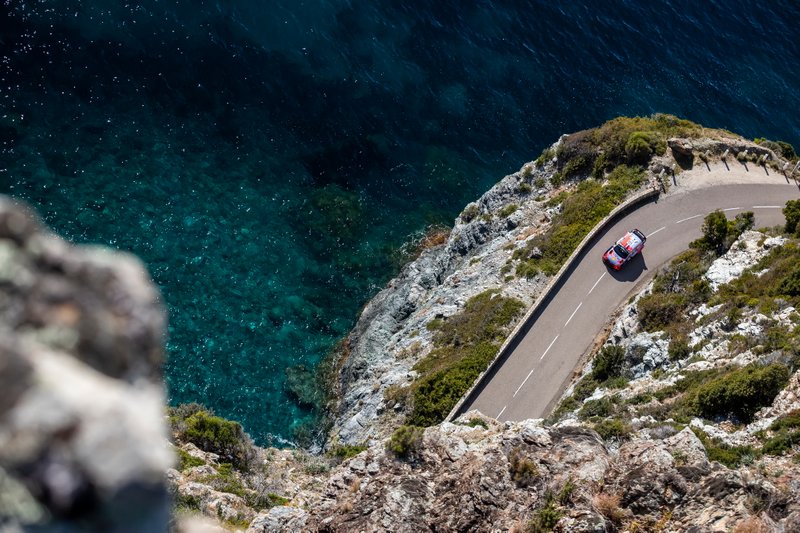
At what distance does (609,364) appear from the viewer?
130 ft

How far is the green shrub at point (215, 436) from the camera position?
36.2 metres

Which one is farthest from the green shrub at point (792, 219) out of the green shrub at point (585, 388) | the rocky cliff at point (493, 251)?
the green shrub at point (585, 388)

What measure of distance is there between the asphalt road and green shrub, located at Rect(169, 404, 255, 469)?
1455 cm

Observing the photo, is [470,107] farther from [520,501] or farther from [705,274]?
[520,501]

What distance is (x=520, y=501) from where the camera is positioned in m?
25.8

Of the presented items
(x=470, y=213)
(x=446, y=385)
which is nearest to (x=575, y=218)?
(x=470, y=213)

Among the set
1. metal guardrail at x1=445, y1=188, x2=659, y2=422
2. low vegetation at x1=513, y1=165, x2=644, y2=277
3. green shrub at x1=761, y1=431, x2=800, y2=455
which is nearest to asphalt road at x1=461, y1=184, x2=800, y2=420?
metal guardrail at x1=445, y1=188, x2=659, y2=422

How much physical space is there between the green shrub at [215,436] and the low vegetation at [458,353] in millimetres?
10749

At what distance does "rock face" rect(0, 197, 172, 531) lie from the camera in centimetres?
666

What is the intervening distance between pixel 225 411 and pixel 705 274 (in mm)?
35110

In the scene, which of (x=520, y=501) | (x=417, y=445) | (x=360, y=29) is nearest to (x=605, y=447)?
(x=520, y=501)

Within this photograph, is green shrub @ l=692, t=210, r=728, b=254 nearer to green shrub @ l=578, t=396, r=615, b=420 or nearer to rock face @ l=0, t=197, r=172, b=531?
green shrub @ l=578, t=396, r=615, b=420

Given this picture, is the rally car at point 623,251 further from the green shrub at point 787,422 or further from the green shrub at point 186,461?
the green shrub at point 186,461

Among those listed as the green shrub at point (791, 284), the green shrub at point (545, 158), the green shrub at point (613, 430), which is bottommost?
the green shrub at point (613, 430)
